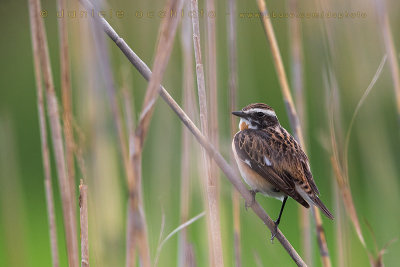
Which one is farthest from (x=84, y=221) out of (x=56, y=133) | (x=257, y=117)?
(x=257, y=117)

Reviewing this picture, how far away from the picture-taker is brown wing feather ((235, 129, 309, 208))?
3.23m

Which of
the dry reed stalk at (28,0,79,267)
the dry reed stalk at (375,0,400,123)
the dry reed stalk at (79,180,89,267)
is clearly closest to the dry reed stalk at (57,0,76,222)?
the dry reed stalk at (28,0,79,267)

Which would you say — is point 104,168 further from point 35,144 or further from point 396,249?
point 35,144

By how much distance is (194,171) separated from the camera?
3730 millimetres

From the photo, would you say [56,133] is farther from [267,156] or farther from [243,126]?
[243,126]

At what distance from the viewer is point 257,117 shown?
12.2 feet

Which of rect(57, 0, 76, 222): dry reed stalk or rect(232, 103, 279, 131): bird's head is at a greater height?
rect(57, 0, 76, 222): dry reed stalk

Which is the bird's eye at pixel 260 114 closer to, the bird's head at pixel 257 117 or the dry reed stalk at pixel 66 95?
the bird's head at pixel 257 117

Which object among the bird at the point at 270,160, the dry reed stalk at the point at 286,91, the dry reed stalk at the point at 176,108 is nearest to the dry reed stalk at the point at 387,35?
the dry reed stalk at the point at 286,91

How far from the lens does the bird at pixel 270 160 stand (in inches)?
126

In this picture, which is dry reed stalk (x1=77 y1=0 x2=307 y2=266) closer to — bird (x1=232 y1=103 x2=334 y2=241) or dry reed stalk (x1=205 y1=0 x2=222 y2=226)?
dry reed stalk (x1=205 y1=0 x2=222 y2=226)

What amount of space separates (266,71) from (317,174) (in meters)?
2.00

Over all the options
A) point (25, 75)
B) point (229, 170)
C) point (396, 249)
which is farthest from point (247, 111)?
point (25, 75)

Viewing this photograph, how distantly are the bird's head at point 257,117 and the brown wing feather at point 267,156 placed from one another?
8cm
